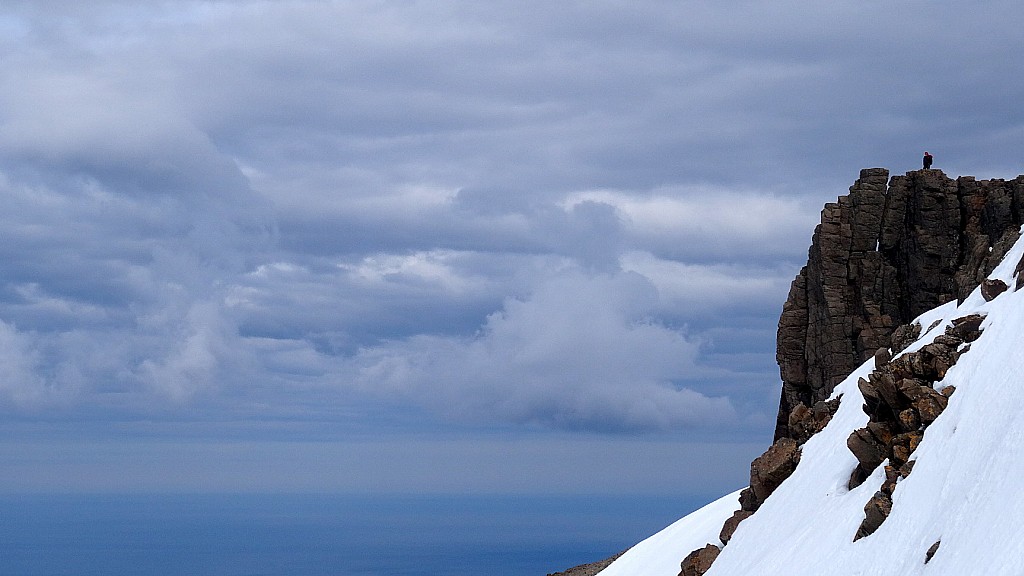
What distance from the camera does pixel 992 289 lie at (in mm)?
37938

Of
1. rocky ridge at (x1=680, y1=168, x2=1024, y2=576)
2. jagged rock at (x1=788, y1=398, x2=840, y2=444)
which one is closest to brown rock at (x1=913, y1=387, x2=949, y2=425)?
jagged rock at (x1=788, y1=398, x2=840, y2=444)

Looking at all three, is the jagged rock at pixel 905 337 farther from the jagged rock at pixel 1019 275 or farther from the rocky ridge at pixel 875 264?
the rocky ridge at pixel 875 264

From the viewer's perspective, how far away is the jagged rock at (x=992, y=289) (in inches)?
1481

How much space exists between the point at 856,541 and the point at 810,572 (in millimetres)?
1674

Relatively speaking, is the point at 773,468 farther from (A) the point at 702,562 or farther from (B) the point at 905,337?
(B) the point at 905,337

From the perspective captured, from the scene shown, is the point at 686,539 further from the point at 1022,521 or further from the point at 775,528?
the point at 1022,521

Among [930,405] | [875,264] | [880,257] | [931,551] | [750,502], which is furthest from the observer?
[880,257]

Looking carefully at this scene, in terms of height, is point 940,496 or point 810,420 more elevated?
point 810,420

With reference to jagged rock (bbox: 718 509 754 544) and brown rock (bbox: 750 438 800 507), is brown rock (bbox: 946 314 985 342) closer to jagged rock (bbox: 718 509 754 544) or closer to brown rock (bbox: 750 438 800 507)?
brown rock (bbox: 750 438 800 507)

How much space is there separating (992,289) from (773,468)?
39.7 ft

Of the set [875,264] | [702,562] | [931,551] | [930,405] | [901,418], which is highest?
[875,264]

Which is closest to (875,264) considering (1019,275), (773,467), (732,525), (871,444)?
(773,467)

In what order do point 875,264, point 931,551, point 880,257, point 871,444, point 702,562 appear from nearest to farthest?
1. point 931,551
2. point 871,444
3. point 702,562
4. point 875,264
5. point 880,257

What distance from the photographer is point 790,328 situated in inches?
3002
